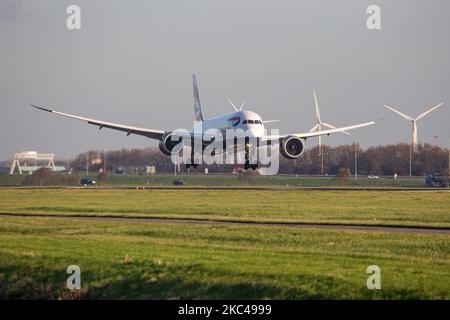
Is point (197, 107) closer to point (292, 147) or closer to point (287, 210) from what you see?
point (292, 147)

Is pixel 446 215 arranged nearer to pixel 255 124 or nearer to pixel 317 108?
pixel 255 124

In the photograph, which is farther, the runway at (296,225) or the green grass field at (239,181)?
the green grass field at (239,181)

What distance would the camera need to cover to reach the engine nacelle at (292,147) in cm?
8275

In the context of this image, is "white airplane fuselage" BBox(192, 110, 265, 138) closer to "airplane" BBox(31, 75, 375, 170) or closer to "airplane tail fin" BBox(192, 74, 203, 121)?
"airplane" BBox(31, 75, 375, 170)

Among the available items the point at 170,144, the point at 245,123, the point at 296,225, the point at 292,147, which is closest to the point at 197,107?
the point at 170,144

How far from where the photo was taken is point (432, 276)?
2422 cm

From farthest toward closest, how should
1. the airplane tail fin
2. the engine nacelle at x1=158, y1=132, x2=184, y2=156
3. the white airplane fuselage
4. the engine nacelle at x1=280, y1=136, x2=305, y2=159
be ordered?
the airplane tail fin
the engine nacelle at x1=158, y1=132, x2=184, y2=156
the engine nacelle at x1=280, y1=136, x2=305, y2=159
the white airplane fuselage

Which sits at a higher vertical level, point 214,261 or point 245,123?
point 245,123

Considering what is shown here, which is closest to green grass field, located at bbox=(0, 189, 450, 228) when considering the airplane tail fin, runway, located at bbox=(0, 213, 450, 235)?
runway, located at bbox=(0, 213, 450, 235)

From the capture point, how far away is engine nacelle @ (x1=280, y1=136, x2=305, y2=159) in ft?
271

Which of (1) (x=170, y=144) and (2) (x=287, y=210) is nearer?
(2) (x=287, y=210)

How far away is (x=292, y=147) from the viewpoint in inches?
3278

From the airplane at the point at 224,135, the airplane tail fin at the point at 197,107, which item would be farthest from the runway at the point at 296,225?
the airplane tail fin at the point at 197,107

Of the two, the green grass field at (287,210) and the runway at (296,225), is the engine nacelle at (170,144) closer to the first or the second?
the green grass field at (287,210)
